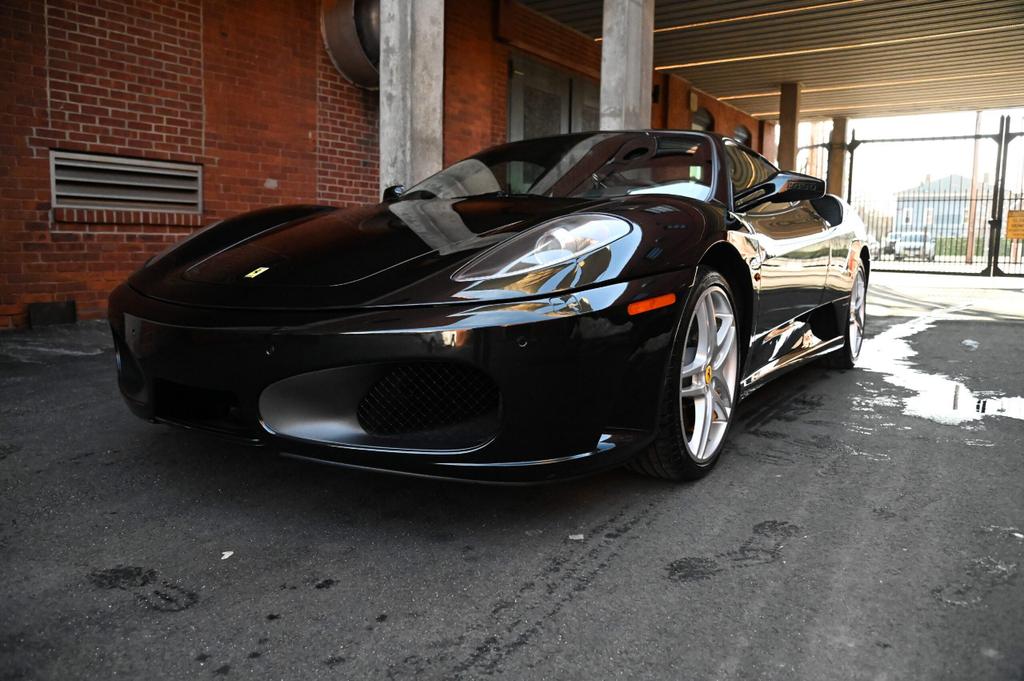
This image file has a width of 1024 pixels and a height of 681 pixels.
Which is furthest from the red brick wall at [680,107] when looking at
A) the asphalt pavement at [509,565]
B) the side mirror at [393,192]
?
the asphalt pavement at [509,565]

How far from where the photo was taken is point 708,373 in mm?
2783

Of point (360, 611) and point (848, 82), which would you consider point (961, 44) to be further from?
point (360, 611)

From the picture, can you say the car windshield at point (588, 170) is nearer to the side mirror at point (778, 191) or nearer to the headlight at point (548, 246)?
the side mirror at point (778, 191)

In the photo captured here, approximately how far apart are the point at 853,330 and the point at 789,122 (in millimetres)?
13361

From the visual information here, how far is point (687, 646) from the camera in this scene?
1.67 meters

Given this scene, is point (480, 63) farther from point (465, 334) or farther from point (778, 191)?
point (465, 334)

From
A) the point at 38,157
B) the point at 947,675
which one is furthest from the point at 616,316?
the point at 38,157

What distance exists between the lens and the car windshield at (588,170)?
10.4 feet

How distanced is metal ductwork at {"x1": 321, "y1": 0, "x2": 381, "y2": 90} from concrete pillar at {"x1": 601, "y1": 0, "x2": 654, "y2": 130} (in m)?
2.16

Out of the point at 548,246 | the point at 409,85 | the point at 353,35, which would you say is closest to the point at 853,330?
the point at 548,246

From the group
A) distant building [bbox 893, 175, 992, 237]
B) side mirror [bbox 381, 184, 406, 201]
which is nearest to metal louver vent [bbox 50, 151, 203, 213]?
side mirror [bbox 381, 184, 406, 201]

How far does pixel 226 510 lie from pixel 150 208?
5.08 metres

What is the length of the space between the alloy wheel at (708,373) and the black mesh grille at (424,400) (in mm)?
763

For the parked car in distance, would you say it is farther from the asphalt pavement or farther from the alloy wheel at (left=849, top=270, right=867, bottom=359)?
the asphalt pavement
